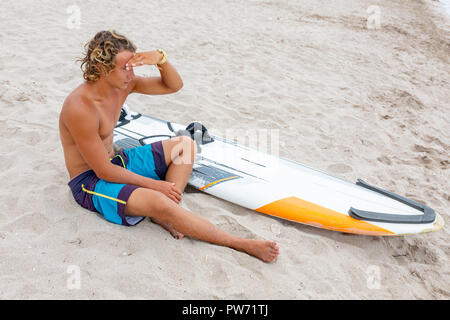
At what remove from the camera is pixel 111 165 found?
Result: 7.21ft

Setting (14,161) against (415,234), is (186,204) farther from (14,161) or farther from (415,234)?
(415,234)

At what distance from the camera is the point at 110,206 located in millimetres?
→ 2234

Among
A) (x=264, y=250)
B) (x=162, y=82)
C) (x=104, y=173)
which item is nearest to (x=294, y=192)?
(x=264, y=250)

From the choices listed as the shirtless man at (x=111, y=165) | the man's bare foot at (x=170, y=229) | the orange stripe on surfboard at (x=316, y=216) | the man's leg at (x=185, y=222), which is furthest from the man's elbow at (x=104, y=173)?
the orange stripe on surfboard at (x=316, y=216)

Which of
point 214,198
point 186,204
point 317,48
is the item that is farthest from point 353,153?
point 317,48

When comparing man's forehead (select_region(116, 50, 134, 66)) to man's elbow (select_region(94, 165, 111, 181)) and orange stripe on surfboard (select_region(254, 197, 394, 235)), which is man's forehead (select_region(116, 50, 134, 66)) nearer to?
man's elbow (select_region(94, 165, 111, 181))

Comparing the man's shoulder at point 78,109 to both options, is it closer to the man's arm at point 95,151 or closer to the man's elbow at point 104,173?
the man's arm at point 95,151

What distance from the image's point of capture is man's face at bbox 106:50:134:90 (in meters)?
2.14

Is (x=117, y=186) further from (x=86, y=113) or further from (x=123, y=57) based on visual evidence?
(x=123, y=57)

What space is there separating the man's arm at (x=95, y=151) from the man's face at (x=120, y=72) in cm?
24

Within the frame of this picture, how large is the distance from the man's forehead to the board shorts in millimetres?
678

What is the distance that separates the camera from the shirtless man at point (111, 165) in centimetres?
209

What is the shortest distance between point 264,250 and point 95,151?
46.4 inches

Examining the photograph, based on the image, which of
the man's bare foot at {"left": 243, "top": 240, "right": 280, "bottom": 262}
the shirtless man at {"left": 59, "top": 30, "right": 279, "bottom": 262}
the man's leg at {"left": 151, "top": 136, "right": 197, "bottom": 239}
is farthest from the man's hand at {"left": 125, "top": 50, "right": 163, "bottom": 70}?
the man's bare foot at {"left": 243, "top": 240, "right": 280, "bottom": 262}
